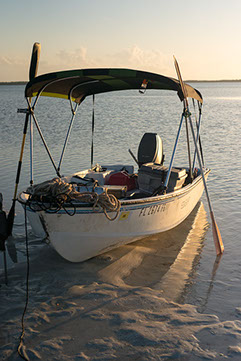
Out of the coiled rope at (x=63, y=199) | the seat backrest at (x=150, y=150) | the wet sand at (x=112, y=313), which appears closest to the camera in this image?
the wet sand at (x=112, y=313)

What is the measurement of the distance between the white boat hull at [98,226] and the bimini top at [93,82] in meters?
1.96

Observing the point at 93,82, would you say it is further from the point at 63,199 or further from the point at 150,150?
the point at 63,199

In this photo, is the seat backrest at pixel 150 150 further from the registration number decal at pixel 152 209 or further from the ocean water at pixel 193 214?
the registration number decal at pixel 152 209

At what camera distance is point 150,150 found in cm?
845

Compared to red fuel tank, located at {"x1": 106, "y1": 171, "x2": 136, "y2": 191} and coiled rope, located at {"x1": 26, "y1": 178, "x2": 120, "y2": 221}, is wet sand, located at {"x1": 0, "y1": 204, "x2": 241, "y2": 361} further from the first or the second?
red fuel tank, located at {"x1": 106, "y1": 171, "x2": 136, "y2": 191}

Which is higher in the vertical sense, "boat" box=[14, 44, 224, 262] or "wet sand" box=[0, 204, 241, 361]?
"boat" box=[14, 44, 224, 262]

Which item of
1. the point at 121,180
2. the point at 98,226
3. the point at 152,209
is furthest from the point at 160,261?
the point at 121,180

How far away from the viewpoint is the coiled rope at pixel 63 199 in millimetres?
5312

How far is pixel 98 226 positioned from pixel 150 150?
3.16m

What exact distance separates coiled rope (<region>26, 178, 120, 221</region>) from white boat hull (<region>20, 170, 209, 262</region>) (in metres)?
0.10

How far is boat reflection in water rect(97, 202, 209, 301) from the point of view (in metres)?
5.60

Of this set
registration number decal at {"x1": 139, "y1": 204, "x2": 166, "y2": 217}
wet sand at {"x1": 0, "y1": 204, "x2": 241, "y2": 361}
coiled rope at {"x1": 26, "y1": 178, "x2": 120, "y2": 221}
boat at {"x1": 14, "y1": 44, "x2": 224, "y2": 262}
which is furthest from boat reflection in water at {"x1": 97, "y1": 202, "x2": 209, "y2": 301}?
coiled rope at {"x1": 26, "y1": 178, "x2": 120, "y2": 221}

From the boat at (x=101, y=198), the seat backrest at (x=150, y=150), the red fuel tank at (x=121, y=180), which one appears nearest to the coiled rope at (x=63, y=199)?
the boat at (x=101, y=198)

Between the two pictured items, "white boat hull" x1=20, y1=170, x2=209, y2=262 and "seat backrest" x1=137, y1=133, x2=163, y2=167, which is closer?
"white boat hull" x1=20, y1=170, x2=209, y2=262
